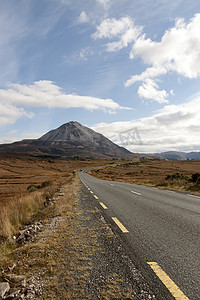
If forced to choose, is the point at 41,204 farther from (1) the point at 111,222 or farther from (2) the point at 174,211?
(2) the point at 174,211

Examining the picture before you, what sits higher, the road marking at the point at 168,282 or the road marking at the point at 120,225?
the road marking at the point at 168,282

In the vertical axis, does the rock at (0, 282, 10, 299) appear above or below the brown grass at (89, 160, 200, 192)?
above

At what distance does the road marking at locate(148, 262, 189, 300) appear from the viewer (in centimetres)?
256

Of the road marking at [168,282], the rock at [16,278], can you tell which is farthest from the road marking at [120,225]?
the rock at [16,278]

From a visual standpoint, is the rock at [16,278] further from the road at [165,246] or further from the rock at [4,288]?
the road at [165,246]

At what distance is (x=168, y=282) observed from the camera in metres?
2.86

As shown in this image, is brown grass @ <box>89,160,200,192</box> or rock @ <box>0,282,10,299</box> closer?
rock @ <box>0,282,10,299</box>

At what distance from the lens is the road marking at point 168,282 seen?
2563mm

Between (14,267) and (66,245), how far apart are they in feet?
4.08

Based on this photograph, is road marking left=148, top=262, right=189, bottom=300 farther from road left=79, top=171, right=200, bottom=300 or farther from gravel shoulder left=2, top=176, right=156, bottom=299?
gravel shoulder left=2, top=176, right=156, bottom=299

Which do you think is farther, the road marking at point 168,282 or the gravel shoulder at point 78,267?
the gravel shoulder at point 78,267

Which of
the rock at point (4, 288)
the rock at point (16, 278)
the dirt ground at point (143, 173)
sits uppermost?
the rock at point (4, 288)

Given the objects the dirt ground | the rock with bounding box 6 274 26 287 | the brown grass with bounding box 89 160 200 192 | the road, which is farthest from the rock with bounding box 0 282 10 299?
the dirt ground

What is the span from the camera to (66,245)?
434 centimetres
